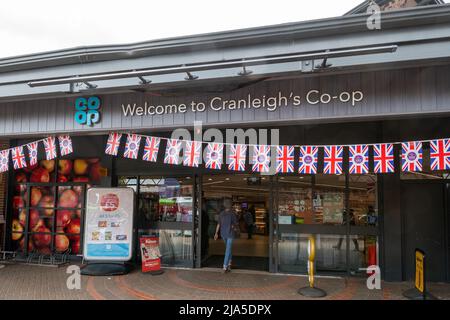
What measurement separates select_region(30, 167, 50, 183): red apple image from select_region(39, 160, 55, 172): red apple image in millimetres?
89

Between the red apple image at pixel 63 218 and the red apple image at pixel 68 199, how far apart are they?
17cm

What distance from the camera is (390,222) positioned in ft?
27.9

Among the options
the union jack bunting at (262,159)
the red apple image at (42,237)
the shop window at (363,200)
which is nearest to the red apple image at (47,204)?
the red apple image at (42,237)

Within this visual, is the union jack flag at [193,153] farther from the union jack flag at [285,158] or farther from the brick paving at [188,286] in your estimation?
the brick paving at [188,286]

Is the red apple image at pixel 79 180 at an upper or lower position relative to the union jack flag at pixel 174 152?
lower

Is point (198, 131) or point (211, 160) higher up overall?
point (198, 131)

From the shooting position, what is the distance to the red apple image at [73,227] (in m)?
11.1

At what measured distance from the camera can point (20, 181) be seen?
1174cm

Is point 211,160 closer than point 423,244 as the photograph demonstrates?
Yes

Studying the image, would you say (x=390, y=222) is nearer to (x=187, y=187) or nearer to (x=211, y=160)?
(x=211, y=160)

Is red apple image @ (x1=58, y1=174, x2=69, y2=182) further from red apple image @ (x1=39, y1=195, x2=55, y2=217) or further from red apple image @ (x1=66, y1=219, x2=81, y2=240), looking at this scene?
red apple image @ (x1=66, y1=219, x2=81, y2=240)

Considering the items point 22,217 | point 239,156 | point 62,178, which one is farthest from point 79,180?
→ point 239,156

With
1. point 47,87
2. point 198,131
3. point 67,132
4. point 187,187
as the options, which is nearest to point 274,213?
point 187,187
